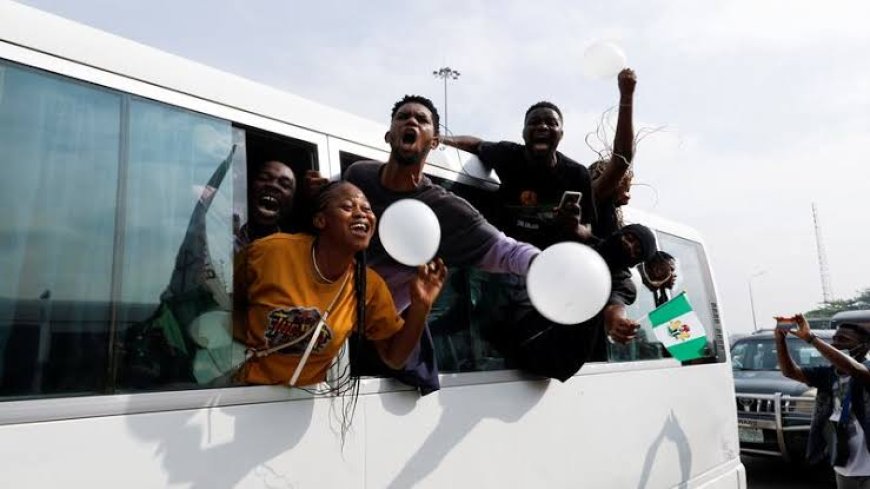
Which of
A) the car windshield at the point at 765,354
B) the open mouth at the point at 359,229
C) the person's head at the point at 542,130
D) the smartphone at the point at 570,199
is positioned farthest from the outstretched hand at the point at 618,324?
the car windshield at the point at 765,354

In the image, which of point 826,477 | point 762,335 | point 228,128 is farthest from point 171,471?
point 762,335

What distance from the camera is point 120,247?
1.88 meters

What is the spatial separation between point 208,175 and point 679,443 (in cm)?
344

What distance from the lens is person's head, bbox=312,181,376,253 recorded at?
229 cm

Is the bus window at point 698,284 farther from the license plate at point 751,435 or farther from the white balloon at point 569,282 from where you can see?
the license plate at point 751,435

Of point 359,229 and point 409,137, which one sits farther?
point 409,137

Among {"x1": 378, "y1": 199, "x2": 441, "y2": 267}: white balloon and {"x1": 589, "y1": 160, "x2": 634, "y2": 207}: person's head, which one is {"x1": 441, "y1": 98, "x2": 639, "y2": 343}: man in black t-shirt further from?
{"x1": 378, "y1": 199, "x2": 441, "y2": 267}: white balloon

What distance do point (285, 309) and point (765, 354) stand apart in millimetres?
9356

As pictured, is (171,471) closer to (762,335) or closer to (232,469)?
(232,469)

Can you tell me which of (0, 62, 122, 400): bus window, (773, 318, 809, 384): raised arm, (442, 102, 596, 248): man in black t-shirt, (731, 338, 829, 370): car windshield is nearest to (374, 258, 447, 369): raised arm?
(0, 62, 122, 400): bus window

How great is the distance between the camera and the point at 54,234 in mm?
1768

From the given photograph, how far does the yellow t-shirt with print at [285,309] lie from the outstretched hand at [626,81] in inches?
68.3

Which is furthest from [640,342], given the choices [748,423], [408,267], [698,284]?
[748,423]

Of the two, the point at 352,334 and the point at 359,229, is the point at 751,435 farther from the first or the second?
the point at 359,229
